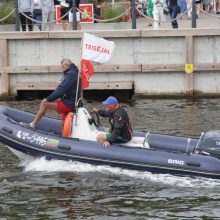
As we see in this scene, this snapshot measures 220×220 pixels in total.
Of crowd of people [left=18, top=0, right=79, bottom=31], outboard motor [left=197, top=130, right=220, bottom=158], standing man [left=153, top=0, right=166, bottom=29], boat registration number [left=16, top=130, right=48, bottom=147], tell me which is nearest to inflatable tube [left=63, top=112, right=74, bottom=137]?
boat registration number [left=16, top=130, right=48, bottom=147]

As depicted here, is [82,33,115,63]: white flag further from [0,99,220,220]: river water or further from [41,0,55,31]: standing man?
[41,0,55,31]: standing man

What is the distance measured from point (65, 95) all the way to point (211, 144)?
3143 mm

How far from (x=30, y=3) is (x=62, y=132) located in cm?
958

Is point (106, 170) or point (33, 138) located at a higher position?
point (33, 138)

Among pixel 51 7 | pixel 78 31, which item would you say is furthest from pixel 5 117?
pixel 51 7

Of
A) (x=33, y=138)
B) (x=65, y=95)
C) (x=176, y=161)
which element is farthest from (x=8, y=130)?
(x=176, y=161)

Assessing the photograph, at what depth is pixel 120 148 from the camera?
15023mm

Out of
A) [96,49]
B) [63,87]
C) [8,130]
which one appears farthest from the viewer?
[96,49]

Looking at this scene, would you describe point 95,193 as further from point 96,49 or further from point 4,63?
point 4,63

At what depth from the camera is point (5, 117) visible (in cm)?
1622

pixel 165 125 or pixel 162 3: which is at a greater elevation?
pixel 162 3

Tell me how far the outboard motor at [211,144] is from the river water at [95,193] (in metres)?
0.57

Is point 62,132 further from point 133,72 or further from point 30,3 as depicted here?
point 30,3

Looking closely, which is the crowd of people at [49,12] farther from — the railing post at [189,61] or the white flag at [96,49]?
the white flag at [96,49]
